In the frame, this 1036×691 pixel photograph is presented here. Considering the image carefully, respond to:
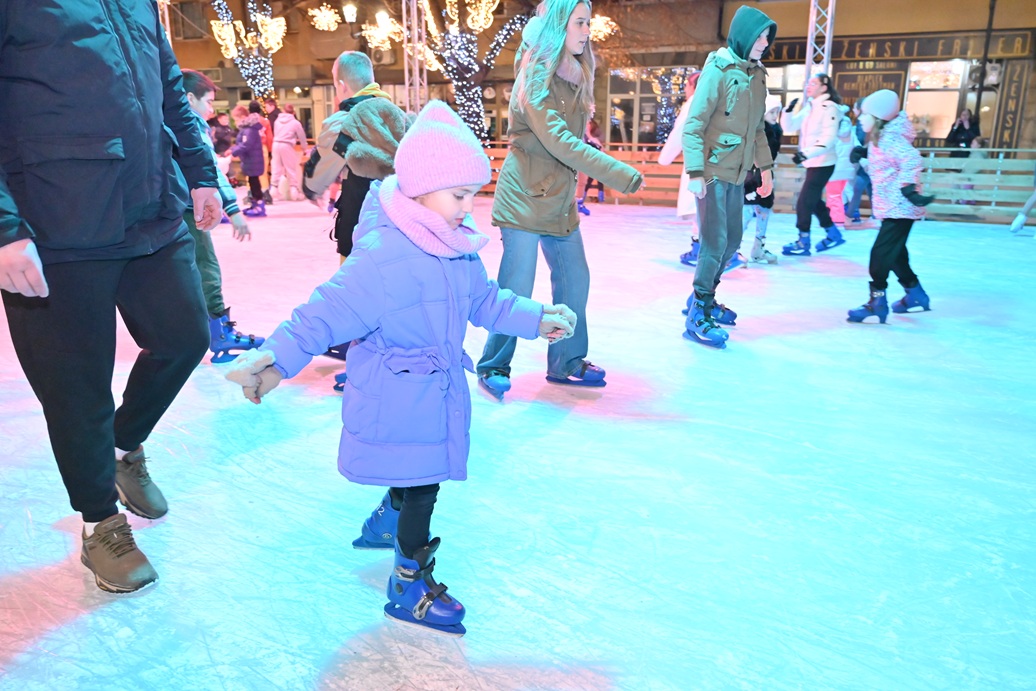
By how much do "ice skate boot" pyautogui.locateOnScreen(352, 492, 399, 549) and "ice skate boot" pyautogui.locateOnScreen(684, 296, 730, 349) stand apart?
2.49 m

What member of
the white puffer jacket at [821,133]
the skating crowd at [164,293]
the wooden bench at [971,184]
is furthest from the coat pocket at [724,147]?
the wooden bench at [971,184]

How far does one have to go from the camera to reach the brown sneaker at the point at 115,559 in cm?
179

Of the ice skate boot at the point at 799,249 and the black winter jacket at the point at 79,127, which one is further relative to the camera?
the ice skate boot at the point at 799,249

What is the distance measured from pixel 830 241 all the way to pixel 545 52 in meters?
5.28

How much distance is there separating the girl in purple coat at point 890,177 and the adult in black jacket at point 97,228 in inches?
144

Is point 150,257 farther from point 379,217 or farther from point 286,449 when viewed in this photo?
point 286,449

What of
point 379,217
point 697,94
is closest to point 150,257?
point 379,217

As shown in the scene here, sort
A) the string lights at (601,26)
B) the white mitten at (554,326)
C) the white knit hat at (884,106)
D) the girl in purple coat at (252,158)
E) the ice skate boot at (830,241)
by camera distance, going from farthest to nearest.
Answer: the string lights at (601,26), the girl in purple coat at (252,158), the ice skate boot at (830,241), the white knit hat at (884,106), the white mitten at (554,326)

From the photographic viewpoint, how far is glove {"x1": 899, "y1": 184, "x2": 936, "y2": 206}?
4148mm

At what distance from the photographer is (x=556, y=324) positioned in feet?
5.71

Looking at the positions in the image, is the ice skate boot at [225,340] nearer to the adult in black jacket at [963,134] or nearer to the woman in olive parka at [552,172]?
the woman in olive parka at [552,172]

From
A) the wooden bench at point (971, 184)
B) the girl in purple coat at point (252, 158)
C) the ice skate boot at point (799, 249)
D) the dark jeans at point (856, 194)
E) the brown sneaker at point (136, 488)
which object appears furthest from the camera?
the girl in purple coat at point (252, 158)

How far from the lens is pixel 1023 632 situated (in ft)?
5.54

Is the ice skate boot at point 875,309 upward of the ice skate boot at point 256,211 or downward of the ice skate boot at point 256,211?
downward
